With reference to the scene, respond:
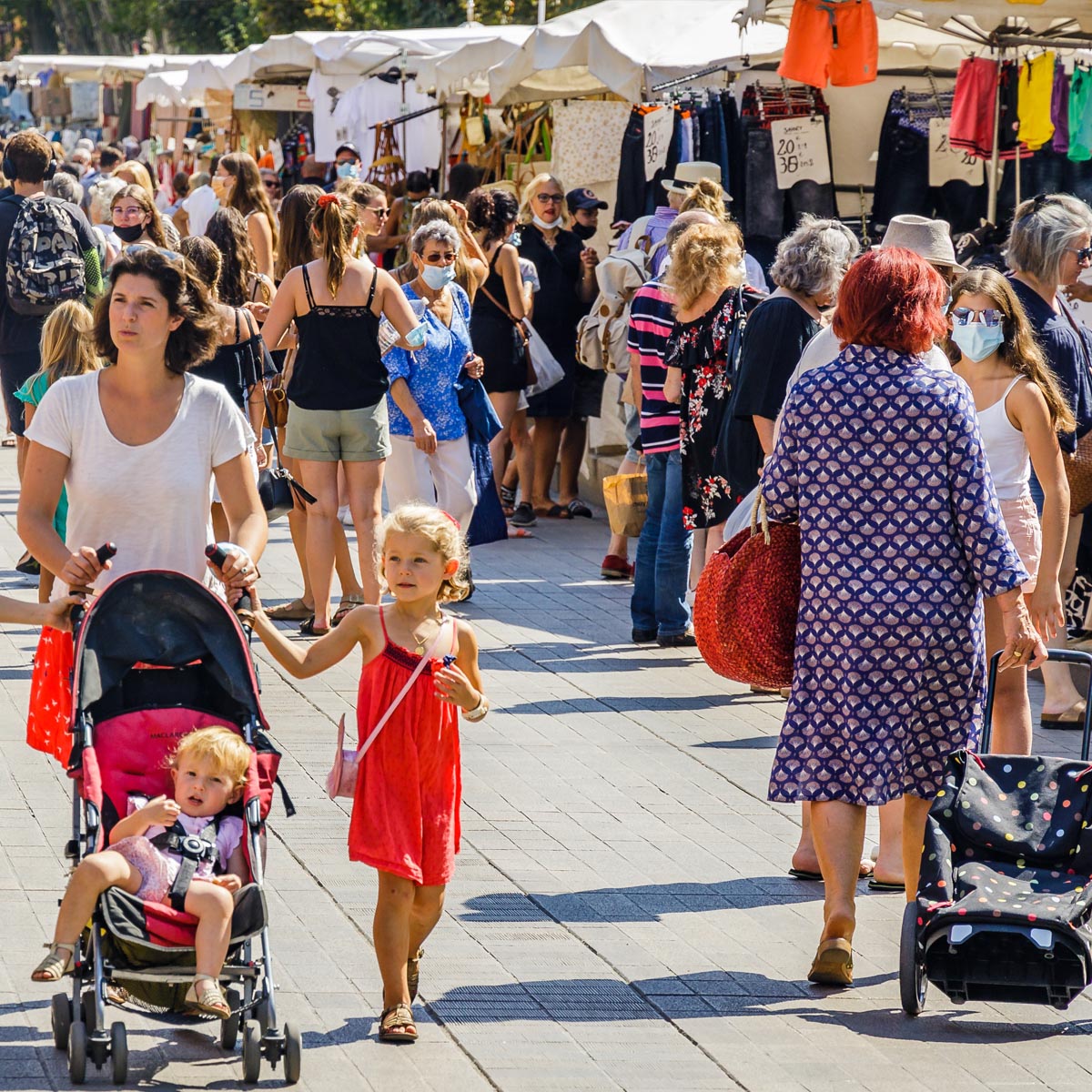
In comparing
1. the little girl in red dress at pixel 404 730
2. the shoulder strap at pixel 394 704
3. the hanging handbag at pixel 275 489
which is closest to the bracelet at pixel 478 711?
the little girl in red dress at pixel 404 730

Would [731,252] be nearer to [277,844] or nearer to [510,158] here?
[277,844]

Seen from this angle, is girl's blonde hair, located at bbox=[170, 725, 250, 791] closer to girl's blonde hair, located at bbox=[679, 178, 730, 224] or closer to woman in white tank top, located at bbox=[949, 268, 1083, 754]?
woman in white tank top, located at bbox=[949, 268, 1083, 754]

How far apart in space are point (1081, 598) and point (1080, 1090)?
4.09m

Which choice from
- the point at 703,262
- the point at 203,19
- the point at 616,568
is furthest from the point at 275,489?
the point at 203,19

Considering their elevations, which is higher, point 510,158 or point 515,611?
point 510,158

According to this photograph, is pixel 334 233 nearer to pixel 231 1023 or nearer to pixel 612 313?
pixel 612 313

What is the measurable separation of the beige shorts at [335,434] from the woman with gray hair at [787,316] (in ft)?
7.65

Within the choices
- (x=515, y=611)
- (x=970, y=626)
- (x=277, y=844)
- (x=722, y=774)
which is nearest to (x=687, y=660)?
(x=515, y=611)

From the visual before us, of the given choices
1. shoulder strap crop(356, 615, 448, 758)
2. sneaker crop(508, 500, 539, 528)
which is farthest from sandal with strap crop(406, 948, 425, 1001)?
sneaker crop(508, 500, 539, 528)

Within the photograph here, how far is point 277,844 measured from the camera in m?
6.02

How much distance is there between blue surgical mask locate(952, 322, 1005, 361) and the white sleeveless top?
140 millimetres

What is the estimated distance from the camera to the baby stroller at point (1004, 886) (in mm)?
4547

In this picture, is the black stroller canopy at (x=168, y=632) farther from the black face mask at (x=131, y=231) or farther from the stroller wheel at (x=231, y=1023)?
the black face mask at (x=131, y=231)

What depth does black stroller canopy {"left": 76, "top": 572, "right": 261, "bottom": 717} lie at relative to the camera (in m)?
4.38
